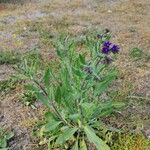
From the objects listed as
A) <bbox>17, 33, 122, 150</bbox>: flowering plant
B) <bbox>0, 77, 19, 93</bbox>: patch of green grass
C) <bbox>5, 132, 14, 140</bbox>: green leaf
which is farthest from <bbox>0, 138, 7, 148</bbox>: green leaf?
<bbox>0, 77, 19, 93</bbox>: patch of green grass

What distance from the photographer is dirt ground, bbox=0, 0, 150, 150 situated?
18.2 ft

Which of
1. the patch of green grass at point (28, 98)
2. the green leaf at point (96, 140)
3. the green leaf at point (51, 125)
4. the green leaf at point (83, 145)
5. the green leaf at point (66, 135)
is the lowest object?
the patch of green grass at point (28, 98)

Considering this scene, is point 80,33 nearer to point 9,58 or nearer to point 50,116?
point 9,58

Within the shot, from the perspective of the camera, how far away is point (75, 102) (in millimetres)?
4867

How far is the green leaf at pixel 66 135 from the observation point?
4617 millimetres

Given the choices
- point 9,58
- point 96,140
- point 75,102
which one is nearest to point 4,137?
point 75,102

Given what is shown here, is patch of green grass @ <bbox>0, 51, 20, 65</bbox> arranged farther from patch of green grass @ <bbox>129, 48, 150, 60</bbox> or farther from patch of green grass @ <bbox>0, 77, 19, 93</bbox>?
patch of green grass @ <bbox>129, 48, 150, 60</bbox>

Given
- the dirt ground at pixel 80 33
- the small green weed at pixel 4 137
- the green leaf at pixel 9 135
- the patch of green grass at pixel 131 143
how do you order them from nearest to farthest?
the patch of green grass at pixel 131 143, the small green weed at pixel 4 137, the green leaf at pixel 9 135, the dirt ground at pixel 80 33

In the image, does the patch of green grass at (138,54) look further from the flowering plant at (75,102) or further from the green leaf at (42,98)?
the green leaf at (42,98)

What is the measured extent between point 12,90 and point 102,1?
19.6ft

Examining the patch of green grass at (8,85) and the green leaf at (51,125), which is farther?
the patch of green grass at (8,85)

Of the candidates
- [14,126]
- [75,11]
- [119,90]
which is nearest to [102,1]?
[75,11]

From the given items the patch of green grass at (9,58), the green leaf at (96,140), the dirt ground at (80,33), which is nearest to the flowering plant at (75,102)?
the green leaf at (96,140)

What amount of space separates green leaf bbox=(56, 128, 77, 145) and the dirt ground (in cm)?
57
